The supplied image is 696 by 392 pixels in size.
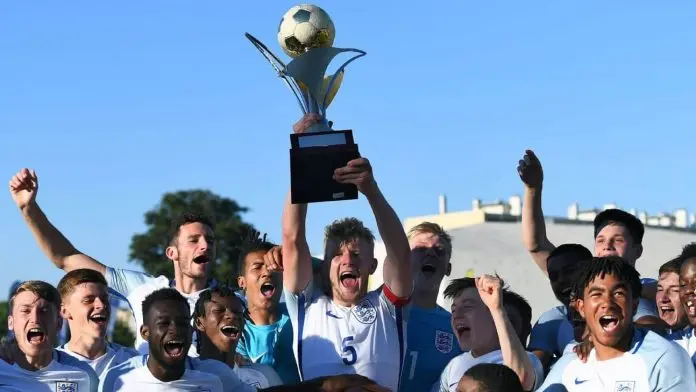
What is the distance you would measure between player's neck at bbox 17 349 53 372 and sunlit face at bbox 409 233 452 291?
2579 mm

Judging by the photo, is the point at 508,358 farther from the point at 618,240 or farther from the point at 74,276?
the point at 74,276

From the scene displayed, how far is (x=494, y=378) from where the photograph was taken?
595 centimetres

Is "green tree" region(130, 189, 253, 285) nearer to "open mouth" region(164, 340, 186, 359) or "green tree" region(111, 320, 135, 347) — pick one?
"green tree" region(111, 320, 135, 347)

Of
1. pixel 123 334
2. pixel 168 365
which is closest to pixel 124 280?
pixel 168 365

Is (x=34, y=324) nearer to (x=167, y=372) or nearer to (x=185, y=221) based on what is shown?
(x=167, y=372)

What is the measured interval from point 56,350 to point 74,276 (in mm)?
643

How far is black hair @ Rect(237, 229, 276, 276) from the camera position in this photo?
8578 mm

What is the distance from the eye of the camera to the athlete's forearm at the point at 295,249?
7.53 m

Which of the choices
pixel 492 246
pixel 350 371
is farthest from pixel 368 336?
pixel 492 246

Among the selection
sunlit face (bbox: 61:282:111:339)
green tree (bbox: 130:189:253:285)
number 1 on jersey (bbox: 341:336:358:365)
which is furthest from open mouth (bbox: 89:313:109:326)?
green tree (bbox: 130:189:253:285)

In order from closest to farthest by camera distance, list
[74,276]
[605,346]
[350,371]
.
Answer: [605,346] → [350,371] → [74,276]

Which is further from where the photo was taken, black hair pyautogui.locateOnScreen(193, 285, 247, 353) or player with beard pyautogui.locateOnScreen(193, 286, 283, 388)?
black hair pyautogui.locateOnScreen(193, 285, 247, 353)

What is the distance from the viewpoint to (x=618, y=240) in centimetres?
838

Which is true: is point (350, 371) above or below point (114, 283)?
below
